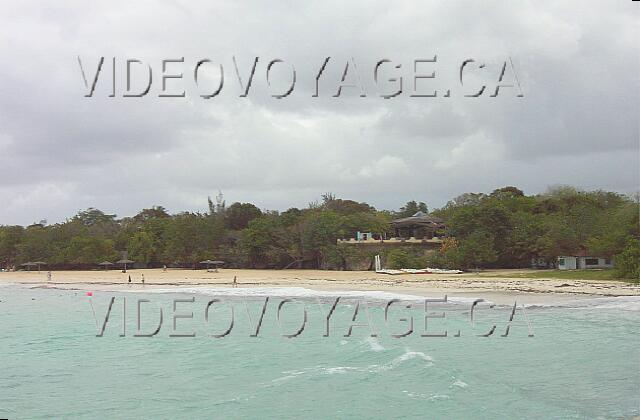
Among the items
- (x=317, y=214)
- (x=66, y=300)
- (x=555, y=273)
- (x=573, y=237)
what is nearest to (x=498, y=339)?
(x=555, y=273)

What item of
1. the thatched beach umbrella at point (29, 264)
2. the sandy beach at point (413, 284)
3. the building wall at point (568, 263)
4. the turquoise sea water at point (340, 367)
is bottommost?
the turquoise sea water at point (340, 367)

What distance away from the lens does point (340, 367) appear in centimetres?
1761

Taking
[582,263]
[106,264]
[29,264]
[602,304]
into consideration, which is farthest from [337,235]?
[29,264]

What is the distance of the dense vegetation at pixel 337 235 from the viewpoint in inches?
1762

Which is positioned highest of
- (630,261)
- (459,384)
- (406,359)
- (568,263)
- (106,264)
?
(630,261)

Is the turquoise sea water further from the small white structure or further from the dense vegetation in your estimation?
the small white structure

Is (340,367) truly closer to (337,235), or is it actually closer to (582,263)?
(582,263)

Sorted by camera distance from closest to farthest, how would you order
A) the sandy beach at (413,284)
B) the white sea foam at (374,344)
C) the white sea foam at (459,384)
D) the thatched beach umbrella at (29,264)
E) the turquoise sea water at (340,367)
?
the turquoise sea water at (340,367) < the white sea foam at (459,384) < the white sea foam at (374,344) < the sandy beach at (413,284) < the thatched beach umbrella at (29,264)

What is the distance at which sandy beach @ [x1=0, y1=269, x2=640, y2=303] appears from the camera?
32281mm

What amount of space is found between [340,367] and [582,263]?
3310 cm

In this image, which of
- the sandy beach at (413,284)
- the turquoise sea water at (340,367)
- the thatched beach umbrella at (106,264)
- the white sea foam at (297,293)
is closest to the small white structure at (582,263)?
the sandy beach at (413,284)

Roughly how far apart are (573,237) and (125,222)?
64.8 metres

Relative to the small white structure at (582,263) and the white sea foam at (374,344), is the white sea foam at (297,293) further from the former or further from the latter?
the small white structure at (582,263)

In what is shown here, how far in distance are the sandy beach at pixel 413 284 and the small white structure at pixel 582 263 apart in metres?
3.60
